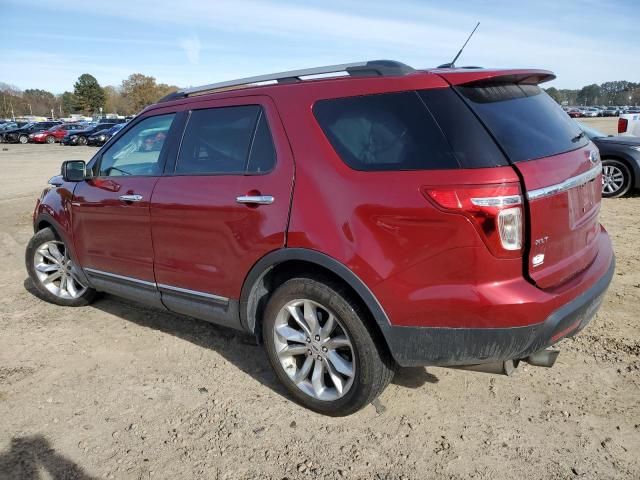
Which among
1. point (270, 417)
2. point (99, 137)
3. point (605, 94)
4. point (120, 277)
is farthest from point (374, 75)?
point (605, 94)

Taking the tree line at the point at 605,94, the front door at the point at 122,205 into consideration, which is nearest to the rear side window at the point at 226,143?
the front door at the point at 122,205

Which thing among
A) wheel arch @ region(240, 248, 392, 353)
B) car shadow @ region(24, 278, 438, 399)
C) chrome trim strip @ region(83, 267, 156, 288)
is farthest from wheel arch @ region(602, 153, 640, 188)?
chrome trim strip @ region(83, 267, 156, 288)

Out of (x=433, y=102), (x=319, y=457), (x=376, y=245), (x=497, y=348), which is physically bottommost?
(x=319, y=457)

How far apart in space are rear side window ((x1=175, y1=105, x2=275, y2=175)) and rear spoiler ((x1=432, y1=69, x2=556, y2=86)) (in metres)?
1.06

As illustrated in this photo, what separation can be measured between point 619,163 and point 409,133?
26.7 ft

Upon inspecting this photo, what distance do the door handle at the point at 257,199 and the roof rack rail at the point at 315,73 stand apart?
70cm

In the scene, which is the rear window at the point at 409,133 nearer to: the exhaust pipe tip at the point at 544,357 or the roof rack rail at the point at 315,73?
the roof rack rail at the point at 315,73

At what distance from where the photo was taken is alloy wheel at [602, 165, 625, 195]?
9.13 meters

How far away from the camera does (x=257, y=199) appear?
117 inches

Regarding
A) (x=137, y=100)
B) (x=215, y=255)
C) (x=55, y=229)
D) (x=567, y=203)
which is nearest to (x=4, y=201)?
(x=55, y=229)

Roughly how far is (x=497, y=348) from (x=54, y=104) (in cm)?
16499

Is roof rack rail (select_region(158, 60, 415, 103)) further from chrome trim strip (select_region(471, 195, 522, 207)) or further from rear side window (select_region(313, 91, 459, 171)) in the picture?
Result: chrome trim strip (select_region(471, 195, 522, 207))

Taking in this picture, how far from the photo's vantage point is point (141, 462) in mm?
2660

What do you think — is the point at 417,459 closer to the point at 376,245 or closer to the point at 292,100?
the point at 376,245
